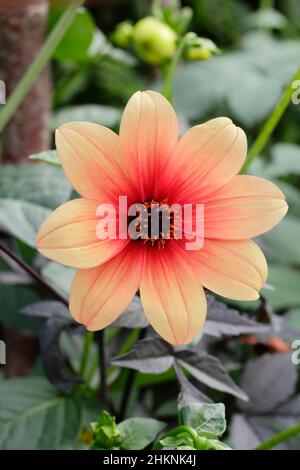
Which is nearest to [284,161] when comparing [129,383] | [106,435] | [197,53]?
[197,53]

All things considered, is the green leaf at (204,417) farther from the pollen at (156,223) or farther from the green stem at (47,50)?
the green stem at (47,50)

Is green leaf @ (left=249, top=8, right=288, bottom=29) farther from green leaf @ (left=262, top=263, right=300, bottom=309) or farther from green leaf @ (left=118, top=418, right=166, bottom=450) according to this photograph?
green leaf @ (left=118, top=418, right=166, bottom=450)

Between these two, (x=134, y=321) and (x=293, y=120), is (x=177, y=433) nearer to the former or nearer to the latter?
(x=134, y=321)

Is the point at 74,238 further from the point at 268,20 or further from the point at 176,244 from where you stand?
the point at 268,20

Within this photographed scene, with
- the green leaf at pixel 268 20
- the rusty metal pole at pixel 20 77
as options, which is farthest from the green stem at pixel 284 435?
the green leaf at pixel 268 20

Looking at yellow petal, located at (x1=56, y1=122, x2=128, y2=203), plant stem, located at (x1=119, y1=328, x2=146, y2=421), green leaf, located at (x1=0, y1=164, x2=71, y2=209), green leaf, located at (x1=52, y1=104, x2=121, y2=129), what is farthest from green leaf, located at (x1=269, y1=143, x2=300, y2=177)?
yellow petal, located at (x1=56, y1=122, x2=128, y2=203)

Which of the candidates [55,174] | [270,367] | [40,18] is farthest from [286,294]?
[40,18]
